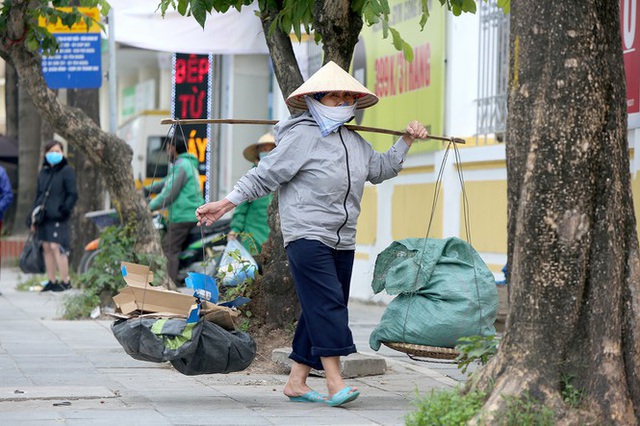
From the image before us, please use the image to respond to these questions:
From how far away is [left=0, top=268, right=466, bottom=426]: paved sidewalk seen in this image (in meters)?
6.55

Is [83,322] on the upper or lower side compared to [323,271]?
lower

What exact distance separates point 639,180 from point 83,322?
5.31 metres

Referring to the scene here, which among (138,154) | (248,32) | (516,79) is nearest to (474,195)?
(248,32)

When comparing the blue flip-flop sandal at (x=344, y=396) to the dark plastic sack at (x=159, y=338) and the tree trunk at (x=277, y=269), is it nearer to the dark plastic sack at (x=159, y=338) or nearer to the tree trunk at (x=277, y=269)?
the dark plastic sack at (x=159, y=338)

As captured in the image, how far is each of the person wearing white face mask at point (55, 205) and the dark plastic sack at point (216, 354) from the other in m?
8.95

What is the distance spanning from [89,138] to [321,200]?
5668 mm

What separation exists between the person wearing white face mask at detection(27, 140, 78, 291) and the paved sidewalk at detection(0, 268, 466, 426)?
4.85m

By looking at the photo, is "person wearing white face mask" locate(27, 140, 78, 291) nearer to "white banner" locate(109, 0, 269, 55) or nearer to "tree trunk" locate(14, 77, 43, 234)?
"white banner" locate(109, 0, 269, 55)

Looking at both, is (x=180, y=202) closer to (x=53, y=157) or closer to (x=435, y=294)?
(x=53, y=157)

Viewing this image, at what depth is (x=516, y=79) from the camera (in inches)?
235

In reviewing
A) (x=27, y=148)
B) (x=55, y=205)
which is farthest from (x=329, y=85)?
(x=27, y=148)

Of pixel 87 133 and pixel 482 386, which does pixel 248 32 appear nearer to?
pixel 87 133

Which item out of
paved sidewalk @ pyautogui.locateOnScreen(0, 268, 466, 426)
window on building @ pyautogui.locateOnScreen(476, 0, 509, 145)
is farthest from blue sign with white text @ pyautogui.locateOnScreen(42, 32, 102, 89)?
paved sidewalk @ pyautogui.locateOnScreen(0, 268, 466, 426)

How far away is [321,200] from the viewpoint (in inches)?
272
